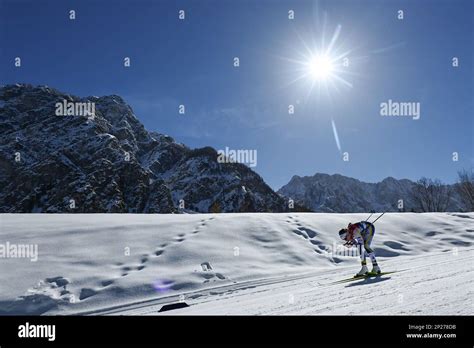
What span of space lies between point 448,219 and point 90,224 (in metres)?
19.2

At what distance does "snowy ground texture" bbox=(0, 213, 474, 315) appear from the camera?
547cm

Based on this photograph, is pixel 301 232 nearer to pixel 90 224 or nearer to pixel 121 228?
pixel 121 228

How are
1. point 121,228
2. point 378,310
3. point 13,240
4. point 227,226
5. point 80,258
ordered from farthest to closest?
point 227,226, point 121,228, point 13,240, point 80,258, point 378,310

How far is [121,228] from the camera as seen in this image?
12.3 metres

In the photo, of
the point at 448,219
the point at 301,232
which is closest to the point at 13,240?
the point at 301,232

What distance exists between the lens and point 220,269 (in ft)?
31.7

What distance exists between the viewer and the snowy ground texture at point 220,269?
5469mm

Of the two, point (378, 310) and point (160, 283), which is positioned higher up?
point (378, 310)

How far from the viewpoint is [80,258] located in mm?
9328
